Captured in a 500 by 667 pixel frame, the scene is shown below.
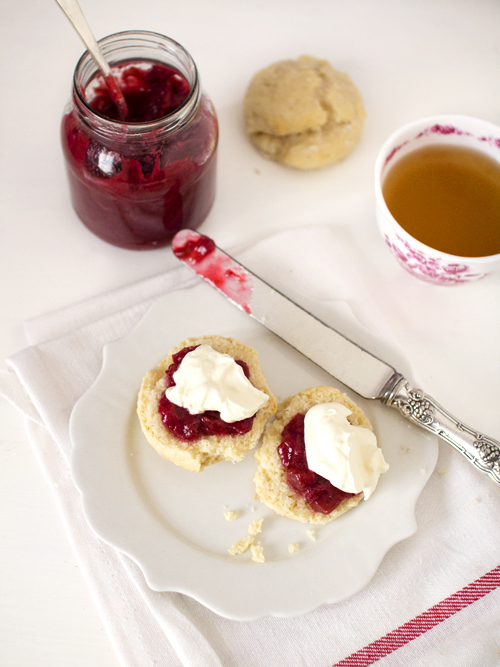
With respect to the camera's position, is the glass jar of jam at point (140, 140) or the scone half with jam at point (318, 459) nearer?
the scone half with jam at point (318, 459)

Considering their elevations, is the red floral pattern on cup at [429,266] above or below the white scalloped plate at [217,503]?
above

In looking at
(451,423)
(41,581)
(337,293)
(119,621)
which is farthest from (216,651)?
(337,293)

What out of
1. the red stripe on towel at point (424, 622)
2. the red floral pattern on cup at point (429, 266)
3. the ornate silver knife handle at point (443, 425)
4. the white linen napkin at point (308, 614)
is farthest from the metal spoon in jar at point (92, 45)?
the red stripe on towel at point (424, 622)

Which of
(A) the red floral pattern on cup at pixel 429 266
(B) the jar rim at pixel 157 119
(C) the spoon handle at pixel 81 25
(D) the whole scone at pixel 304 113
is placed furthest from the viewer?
(D) the whole scone at pixel 304 113

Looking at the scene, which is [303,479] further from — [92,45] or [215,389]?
[92,45]

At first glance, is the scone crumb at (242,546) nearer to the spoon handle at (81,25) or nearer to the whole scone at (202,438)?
the whole scone at (202,438)

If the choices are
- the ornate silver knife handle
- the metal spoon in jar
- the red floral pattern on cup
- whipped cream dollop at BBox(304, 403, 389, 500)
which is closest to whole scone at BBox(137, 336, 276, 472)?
whipped cream dollop at BBox(304, 403, 389, 500)

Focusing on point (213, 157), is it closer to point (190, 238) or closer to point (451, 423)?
point (190, 238)

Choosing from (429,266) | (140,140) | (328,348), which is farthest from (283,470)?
(140,140)
